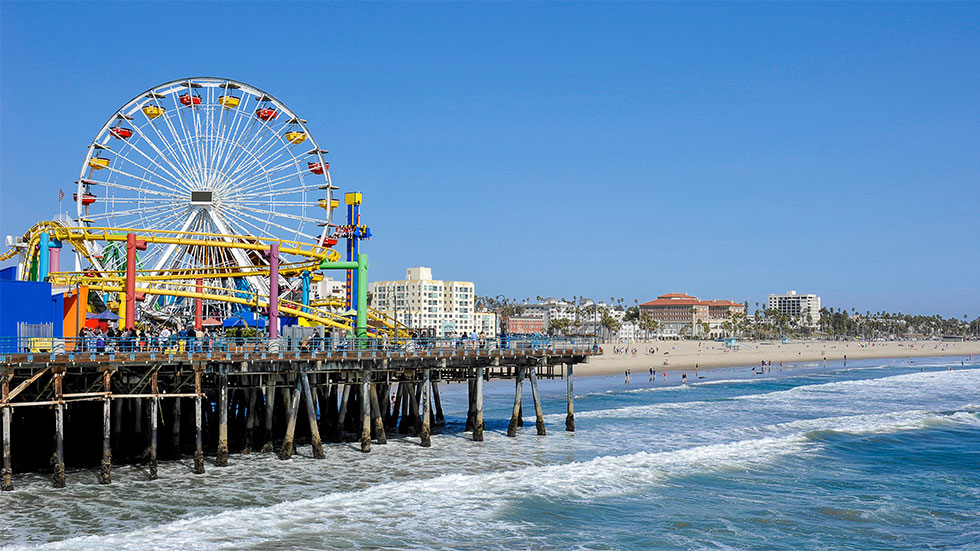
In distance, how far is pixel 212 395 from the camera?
33.0m

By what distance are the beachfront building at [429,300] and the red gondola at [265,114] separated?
14045 cm

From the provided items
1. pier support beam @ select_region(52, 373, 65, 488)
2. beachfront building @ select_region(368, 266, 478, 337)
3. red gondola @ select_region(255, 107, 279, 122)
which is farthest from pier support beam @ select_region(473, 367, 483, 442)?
beachfront building @ select_region(368, 266, 478, 337)

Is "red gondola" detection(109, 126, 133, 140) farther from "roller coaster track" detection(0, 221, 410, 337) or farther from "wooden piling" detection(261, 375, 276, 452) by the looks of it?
"wooden piling" detection(261, 375, 276, 452)

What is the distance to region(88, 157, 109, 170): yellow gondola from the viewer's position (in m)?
41.4

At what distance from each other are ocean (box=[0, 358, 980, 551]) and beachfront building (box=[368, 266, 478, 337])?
149966 mm

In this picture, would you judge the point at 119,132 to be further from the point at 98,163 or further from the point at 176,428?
the point at 176,428

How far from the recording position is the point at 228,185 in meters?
43.1

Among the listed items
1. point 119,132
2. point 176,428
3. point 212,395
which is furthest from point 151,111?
point 176,428

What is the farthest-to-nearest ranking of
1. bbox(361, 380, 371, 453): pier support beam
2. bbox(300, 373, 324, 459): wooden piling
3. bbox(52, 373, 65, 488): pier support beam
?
1. bbox(361, 380, 371, 453): pier support beam
2. bbox(300, 373, 324, 459): wooden piling
3. bbox(52, 373, 65, 488): pier support beam

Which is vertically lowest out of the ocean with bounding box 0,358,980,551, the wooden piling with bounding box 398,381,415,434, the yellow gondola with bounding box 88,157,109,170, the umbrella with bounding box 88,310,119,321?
the ocean with bounding box 0,358,980,551

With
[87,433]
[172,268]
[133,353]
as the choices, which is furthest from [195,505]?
[172,268]

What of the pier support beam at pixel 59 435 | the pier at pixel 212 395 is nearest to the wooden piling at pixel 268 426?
the pier at pixel 212 395

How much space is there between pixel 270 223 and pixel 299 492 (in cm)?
2259

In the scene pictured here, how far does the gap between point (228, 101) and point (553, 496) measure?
27.6 m
